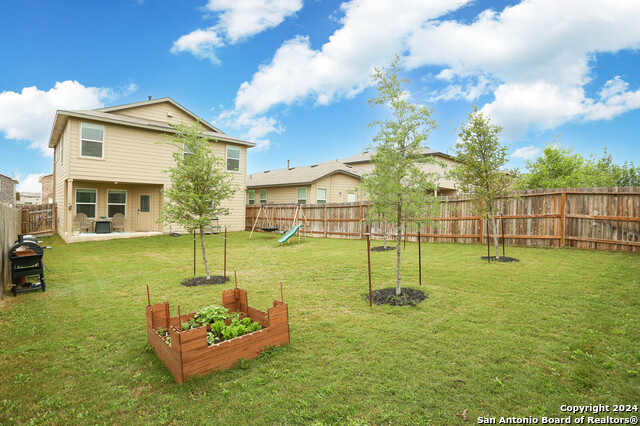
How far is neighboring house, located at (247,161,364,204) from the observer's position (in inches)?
866

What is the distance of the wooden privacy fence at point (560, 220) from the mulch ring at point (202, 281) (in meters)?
4.55

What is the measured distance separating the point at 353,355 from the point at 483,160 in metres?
8.25

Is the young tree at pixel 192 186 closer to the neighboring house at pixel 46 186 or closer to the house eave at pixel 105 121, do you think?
the house eave at pixel 105 121

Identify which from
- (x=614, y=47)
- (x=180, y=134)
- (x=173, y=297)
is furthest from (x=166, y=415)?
(x=614, y=47)

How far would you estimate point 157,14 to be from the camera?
39.4 ft

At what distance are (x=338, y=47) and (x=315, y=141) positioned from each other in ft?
47.6

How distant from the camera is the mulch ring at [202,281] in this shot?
6.95m

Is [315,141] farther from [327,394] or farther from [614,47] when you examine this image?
[327,394]

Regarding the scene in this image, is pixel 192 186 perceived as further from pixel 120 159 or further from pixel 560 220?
pixel 560 220

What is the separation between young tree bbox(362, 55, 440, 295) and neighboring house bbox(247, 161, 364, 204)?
1565 cm

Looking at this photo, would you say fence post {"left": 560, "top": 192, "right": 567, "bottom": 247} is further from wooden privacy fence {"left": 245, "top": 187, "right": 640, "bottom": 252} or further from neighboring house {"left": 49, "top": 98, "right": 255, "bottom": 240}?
neighboring house {"left": 49, "top": 98, "right": 255, "bottom": 240}

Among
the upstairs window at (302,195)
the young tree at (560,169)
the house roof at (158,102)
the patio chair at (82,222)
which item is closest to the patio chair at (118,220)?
the patio chair at (82,222)

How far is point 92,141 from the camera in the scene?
14.5 metres

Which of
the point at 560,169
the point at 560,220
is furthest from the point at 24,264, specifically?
the point at 560,169
